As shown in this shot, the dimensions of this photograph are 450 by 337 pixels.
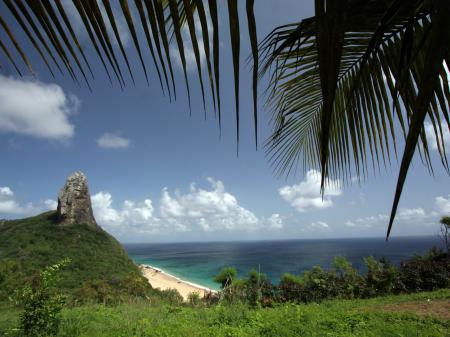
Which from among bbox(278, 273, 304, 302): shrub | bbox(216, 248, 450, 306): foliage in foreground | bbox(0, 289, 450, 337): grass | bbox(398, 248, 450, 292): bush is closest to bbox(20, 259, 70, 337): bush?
bbox(0, 289, 450, 337): grass

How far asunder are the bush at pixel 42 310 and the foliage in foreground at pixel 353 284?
260 inches

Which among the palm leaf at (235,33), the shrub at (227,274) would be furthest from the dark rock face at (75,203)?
the palm leaf at (235,33)

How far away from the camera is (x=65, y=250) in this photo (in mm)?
44344

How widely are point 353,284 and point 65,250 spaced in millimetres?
44164

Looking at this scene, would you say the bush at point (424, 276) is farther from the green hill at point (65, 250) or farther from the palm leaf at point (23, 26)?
the green hill at point (65, 250)

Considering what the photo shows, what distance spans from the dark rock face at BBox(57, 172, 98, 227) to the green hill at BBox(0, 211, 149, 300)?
163 cm

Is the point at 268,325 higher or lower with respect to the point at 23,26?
lower

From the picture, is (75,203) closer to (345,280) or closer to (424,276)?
(345,280)

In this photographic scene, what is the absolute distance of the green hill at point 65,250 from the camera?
36.4 meters

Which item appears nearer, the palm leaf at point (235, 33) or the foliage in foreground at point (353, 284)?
the palm leaf at point (235, 33)

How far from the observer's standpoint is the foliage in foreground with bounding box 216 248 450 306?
38.6 feet

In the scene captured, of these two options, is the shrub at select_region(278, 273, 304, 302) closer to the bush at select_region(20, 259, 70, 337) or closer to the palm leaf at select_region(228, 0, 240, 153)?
the bush at select_region(20, 259, 70, 337)

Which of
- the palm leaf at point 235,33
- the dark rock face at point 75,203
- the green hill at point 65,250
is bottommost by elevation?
the green hill at point 65,250

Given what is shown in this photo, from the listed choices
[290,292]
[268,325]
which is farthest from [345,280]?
[268,325]
